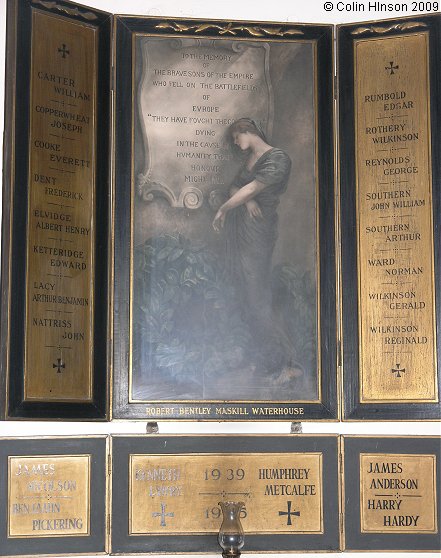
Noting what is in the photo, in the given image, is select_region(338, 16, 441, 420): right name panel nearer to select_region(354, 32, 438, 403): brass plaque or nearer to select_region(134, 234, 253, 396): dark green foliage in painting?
select_region(354, 32, 438, 403): brass plaque

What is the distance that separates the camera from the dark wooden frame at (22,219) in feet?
12.7

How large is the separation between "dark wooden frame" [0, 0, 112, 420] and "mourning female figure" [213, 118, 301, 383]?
1.64ft

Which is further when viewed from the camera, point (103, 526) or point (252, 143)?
point (252, 143)

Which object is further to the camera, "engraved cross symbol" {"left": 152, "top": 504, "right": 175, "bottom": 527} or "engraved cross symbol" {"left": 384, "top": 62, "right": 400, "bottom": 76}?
"engraved cross symbol" {"left": 384, "top": 62, "right": 400, "bottom": 76}

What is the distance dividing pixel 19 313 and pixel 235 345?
85 cm

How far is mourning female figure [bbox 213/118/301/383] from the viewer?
423 cm

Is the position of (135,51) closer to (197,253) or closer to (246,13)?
(246,13)

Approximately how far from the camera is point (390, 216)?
427 cm

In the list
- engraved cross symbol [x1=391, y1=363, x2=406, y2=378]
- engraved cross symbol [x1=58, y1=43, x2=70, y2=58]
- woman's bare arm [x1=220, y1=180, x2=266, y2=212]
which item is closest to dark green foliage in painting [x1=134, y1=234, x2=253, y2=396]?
woman's bare arm [x1=220, y1=180, x2=266, y2=212]

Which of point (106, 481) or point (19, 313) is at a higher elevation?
point (19, 313)

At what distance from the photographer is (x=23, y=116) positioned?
4008 mm

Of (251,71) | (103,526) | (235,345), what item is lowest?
(103,526)

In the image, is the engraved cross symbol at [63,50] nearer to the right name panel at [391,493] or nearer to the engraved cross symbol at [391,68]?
the engraved cross symbol at [391,68]

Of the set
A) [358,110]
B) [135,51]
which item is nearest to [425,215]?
[358,110]
